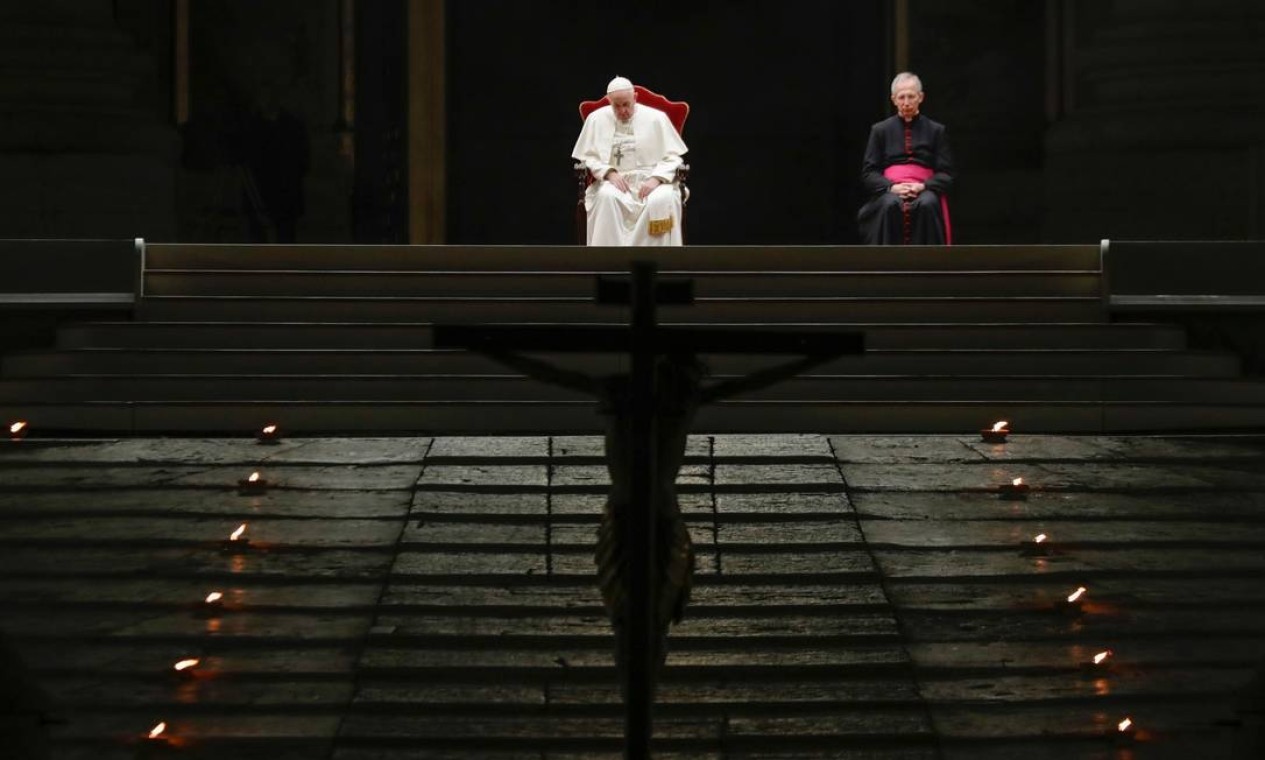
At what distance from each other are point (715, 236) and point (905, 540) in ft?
30.8

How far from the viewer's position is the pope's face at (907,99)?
12.9m

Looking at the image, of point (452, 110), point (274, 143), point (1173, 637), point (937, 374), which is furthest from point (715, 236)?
point (1173, 637)

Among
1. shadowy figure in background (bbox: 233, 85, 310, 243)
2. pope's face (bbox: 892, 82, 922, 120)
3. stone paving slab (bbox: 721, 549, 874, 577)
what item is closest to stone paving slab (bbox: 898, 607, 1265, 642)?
stone paving slab (bbox: 721, 549, 874, 577)

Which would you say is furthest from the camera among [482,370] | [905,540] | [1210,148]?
[1210,148]

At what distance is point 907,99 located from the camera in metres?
12.9

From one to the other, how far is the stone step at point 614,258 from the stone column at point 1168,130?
3.92 metres

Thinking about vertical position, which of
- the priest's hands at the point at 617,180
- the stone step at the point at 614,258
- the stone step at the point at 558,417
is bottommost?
the stone step at the point at 558,417

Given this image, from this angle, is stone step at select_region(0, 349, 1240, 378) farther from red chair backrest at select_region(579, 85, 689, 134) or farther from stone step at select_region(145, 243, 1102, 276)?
red chair backrest at select_region(579, 85, 689, 134)

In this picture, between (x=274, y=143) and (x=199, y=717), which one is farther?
(x=274, y=143)

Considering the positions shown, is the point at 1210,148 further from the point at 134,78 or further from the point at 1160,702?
the point at 1160,702

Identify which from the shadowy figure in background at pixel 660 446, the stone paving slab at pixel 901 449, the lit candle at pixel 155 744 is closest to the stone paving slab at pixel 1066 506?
the stone paving slab at pixel 901 449

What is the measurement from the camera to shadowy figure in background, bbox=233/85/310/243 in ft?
52.4

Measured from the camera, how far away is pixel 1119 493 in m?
8.91

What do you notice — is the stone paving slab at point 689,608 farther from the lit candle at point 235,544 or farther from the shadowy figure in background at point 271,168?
the shadowy figure in background at point 271,168
